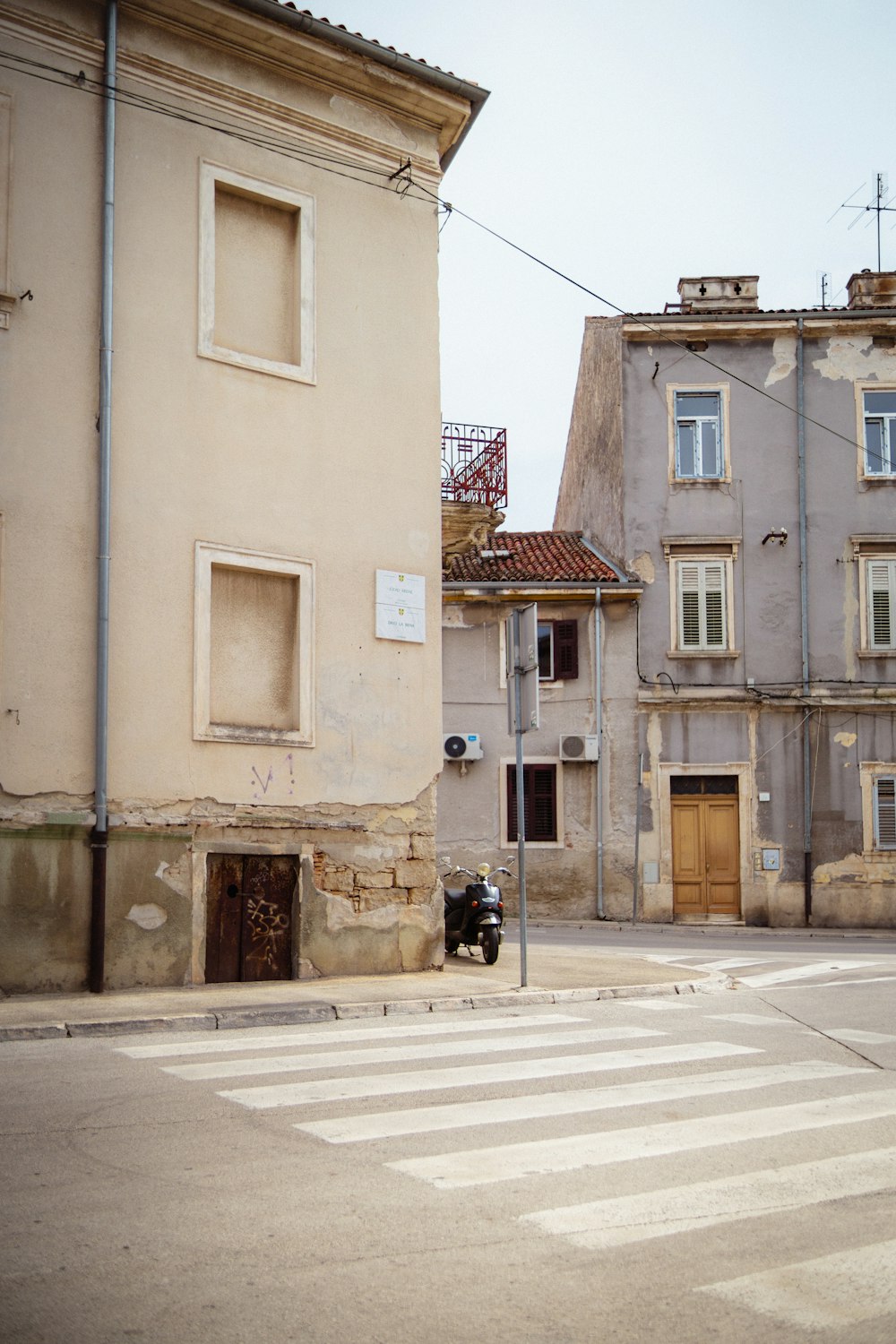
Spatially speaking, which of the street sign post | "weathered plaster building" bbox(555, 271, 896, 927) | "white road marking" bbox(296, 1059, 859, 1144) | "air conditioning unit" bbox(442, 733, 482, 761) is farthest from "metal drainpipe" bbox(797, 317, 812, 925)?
"white road marking" bbox(296, 1059, 859, 1144)

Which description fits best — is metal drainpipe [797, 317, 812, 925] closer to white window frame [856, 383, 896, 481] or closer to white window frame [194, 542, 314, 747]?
white window frame [856, 383, 896, 481]

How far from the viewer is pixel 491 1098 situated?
7.16m

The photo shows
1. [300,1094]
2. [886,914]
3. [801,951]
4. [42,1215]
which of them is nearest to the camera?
[42,1215]

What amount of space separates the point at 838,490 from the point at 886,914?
29.1 ft

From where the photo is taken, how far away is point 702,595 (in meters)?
28.5

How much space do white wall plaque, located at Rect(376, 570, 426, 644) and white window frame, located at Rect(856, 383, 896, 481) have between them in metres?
17.3

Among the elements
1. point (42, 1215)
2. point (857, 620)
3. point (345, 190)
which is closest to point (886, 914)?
→ point (857, 620)

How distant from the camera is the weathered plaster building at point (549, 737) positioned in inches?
1096

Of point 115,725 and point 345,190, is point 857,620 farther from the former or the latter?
point 115,725

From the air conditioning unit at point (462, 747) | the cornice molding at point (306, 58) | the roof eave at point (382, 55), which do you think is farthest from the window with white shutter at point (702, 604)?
the cornice molding at point (306, 58)

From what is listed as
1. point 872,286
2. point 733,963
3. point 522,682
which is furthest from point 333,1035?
point 872,286

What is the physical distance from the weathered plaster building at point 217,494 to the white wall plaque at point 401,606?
0.11 ft

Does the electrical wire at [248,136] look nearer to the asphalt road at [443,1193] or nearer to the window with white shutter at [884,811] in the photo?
the asphalt road at [443,1193]

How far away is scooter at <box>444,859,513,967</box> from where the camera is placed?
15008mm
